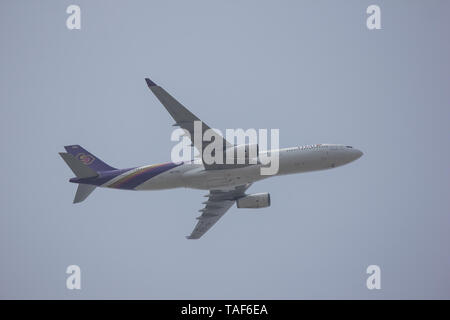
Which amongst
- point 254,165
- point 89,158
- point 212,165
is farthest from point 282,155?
point 89,158

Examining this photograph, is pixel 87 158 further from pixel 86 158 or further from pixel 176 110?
pixel 176 110

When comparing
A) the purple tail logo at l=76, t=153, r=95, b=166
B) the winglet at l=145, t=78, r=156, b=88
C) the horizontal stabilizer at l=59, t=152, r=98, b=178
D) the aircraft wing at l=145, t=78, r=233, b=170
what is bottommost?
the horizontal stabilizer at l=59, t=152, r=98, b=178

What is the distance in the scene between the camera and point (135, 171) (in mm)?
58031

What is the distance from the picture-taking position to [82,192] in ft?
190

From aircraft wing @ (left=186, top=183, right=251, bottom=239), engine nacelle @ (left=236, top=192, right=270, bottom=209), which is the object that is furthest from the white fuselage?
aircraft wing @ (left=186, top=183, right=251, bottom=239)

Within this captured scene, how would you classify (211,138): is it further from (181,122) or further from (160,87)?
(160,87)

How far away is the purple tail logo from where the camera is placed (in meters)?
59.2

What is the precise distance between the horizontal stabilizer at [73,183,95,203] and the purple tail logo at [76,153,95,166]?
7.24 ft

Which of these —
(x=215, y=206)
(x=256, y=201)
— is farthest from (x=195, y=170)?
(x=215, y=206)

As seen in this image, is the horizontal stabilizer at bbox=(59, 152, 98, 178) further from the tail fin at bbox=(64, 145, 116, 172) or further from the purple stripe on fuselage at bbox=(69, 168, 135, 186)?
the tail fin at bbox=(64, 145, 116, 172)

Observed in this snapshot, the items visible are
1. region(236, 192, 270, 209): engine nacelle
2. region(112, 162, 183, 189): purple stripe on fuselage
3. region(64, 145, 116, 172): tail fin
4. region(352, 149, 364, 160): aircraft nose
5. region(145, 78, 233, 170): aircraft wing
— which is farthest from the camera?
region(236, 192, 270, 209): engine nacelle

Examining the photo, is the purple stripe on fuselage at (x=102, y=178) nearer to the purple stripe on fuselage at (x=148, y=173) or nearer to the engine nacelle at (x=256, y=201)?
the purple stripe on fuselage at (x=148, y=173)

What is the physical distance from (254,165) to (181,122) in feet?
24.5

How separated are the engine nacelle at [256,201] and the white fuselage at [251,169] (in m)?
4.03
